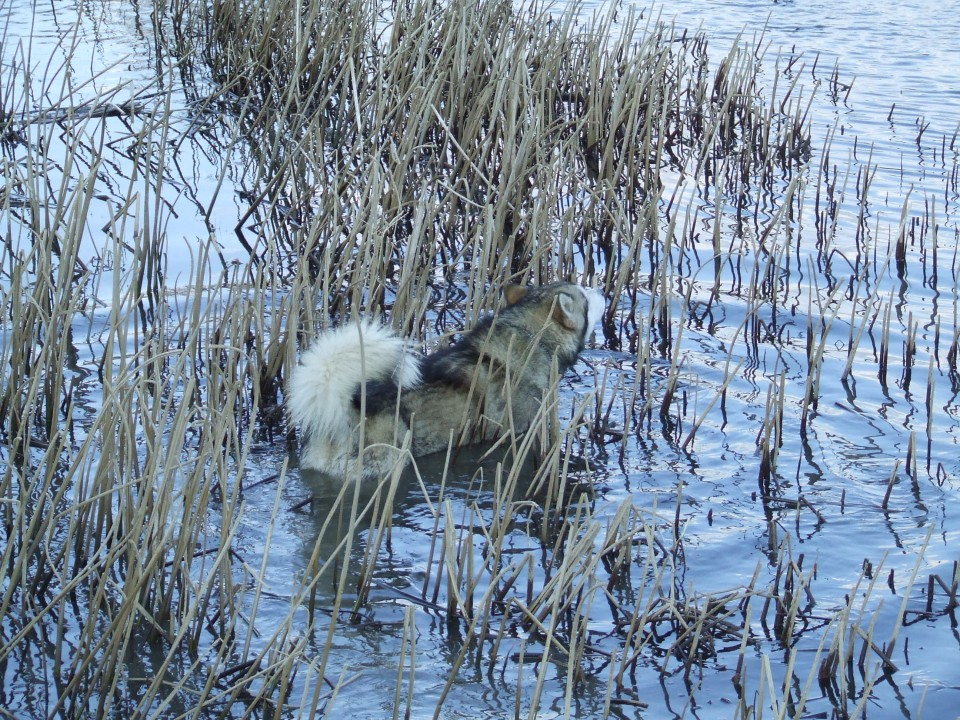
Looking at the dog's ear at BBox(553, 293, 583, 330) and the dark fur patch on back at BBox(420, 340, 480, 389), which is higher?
the dog's ear at BBox(553, 293, 583, 330)

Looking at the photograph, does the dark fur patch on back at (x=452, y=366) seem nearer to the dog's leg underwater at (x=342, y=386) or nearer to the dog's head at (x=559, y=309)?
the dog's leg underwater at (x=342, y=386)

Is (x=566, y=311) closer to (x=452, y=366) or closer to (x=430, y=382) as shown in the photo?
(x=452, y=366)

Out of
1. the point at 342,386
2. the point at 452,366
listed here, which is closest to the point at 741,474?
the point at 452,366

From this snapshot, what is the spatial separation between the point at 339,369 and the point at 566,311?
59.0 inches

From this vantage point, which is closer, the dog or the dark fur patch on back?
the dog

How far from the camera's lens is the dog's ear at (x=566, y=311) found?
540cm

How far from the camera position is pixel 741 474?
4.92 meters

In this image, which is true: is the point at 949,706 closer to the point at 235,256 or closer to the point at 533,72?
the point at 235,256

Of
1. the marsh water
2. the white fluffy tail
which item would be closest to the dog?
the white fluffy tail

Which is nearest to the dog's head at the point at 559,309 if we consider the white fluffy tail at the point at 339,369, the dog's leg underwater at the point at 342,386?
the dog's leg underwater at the point at 342,386

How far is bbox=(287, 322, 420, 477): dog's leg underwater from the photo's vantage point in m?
4.29

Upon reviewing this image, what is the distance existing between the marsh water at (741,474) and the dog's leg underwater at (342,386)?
0.17 meters

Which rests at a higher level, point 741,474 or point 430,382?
point 430,382

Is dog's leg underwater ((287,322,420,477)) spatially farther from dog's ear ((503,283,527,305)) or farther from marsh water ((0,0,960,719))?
dog's ear ((503,283,527,305))
